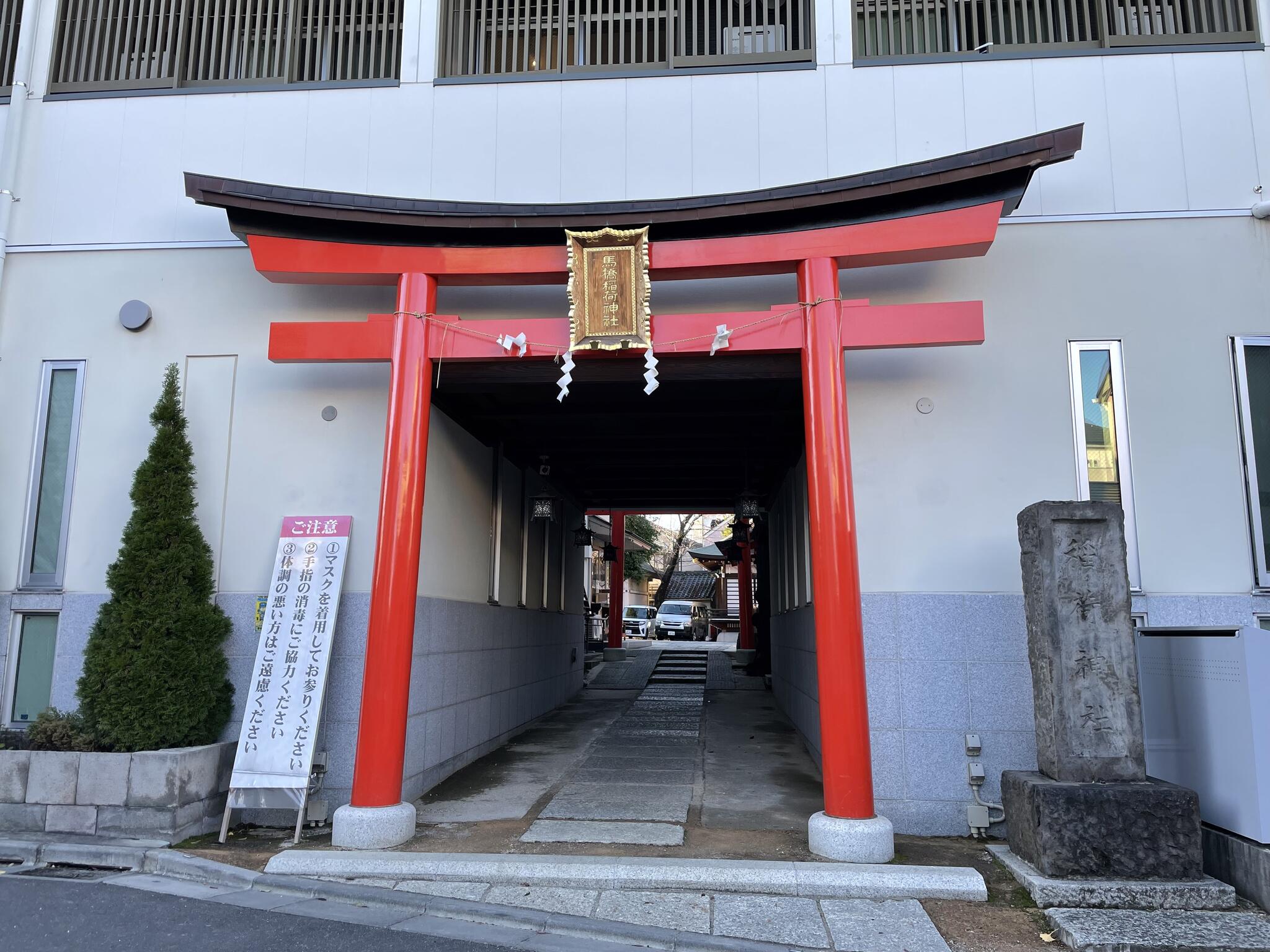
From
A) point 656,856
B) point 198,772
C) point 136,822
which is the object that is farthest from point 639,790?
point 136,822

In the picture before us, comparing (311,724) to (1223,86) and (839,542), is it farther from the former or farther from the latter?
(1223,86)

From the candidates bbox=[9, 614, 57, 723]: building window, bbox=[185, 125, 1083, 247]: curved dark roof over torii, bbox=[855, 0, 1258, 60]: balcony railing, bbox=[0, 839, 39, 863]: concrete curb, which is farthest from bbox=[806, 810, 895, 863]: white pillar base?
bbox=[9, 614, 57, 723]: building window

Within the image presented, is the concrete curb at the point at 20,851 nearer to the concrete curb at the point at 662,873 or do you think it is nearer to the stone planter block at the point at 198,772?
the stone planter block at the point at 198,772

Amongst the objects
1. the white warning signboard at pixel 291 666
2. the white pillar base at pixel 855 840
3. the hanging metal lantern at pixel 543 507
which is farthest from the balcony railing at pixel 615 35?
the white pillar base at pixel 855 840

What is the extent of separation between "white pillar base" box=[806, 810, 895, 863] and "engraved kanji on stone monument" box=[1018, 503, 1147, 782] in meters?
1.13

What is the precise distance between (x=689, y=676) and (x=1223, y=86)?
43.5 ft

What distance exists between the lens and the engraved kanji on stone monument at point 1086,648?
17.9 ft

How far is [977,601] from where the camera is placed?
6.58 metres

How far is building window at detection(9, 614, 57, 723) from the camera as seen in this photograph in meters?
7.29

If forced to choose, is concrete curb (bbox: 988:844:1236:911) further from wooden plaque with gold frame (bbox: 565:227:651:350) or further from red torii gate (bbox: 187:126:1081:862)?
wooden plaque with gold frame (bbox: 565:227:651:350)

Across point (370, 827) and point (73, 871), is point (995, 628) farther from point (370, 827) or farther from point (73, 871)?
point (73, 871)

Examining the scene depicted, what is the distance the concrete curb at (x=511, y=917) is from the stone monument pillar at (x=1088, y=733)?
80.0 inches

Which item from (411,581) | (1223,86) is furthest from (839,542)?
(1223,86)

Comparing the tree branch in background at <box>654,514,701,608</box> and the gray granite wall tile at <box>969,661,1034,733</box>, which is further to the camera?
the tree branch in background at <box>654,514,701,608</box>
